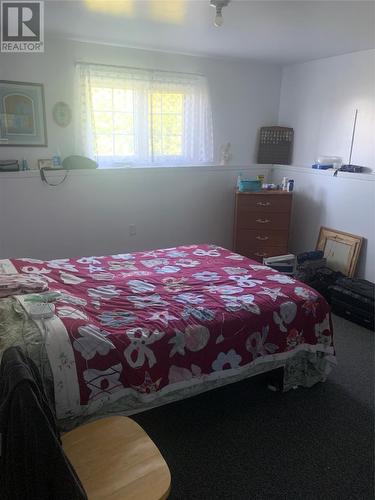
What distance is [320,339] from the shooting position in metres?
2.23

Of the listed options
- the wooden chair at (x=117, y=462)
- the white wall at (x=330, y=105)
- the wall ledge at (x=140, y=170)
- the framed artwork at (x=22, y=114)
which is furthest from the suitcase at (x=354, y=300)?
the framed artwork at (x=22, y=114)

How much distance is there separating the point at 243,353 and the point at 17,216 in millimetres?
2552

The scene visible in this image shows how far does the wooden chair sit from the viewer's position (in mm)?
1142

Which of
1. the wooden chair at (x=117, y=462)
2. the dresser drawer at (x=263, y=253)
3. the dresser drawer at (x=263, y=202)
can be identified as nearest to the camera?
the wooden chair at (x=117, y=462)

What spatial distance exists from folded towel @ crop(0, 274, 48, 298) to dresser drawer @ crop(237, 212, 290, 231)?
Result: 8.25 feet

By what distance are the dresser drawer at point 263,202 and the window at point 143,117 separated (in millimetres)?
716

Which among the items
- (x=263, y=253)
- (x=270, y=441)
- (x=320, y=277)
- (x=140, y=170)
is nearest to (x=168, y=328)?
(x=270, y=441)

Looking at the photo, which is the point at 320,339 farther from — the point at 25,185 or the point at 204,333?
the point at 25,185

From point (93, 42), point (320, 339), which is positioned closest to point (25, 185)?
point (93, 42)

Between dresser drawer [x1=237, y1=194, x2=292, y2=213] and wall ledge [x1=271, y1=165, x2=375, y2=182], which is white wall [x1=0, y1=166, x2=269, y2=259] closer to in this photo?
wall ledge [x1=271, y1=165, x2=375, y2=182]

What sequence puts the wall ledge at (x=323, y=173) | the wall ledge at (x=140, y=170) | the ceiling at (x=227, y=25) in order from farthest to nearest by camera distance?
the wall ledge at (x=323, y=173)
the wall ledge at (x=140, y=170)
the ceiling at (x=227, y=25)

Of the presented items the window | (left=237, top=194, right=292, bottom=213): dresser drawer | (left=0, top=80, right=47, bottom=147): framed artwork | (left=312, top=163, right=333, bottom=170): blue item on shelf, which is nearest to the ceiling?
the window

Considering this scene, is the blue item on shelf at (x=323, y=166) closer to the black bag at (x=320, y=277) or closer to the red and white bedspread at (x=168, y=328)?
the black bag at (x=320, y=277)

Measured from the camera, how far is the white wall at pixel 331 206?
11.9ft
